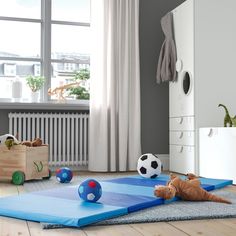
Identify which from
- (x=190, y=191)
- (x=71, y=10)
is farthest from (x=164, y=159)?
(x=190, y=191)

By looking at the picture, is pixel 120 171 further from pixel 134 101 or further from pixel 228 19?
pixel 228 19

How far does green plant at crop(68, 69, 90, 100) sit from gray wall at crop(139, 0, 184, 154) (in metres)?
0.60

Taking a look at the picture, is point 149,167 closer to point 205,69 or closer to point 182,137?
point 182,137

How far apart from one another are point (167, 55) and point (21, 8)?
63.8 inches

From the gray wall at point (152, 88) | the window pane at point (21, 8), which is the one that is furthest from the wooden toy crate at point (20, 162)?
the window pane at point (21, 8)

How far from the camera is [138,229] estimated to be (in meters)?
1.64

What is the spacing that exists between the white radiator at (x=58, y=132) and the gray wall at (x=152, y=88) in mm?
691

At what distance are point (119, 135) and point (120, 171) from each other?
0.36m

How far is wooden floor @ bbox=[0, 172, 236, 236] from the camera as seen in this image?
61.8 inches

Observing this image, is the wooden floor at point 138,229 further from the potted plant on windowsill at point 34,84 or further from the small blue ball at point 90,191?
the potted plant on windowsill at point 34,84

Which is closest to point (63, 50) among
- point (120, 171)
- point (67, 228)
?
point (120, 171)

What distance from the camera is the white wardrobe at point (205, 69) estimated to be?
3.66 meters

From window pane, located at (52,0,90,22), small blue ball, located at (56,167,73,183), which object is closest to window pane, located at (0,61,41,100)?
window pane, located at (52,0,90,22)

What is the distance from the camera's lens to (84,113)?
4.24 metres
